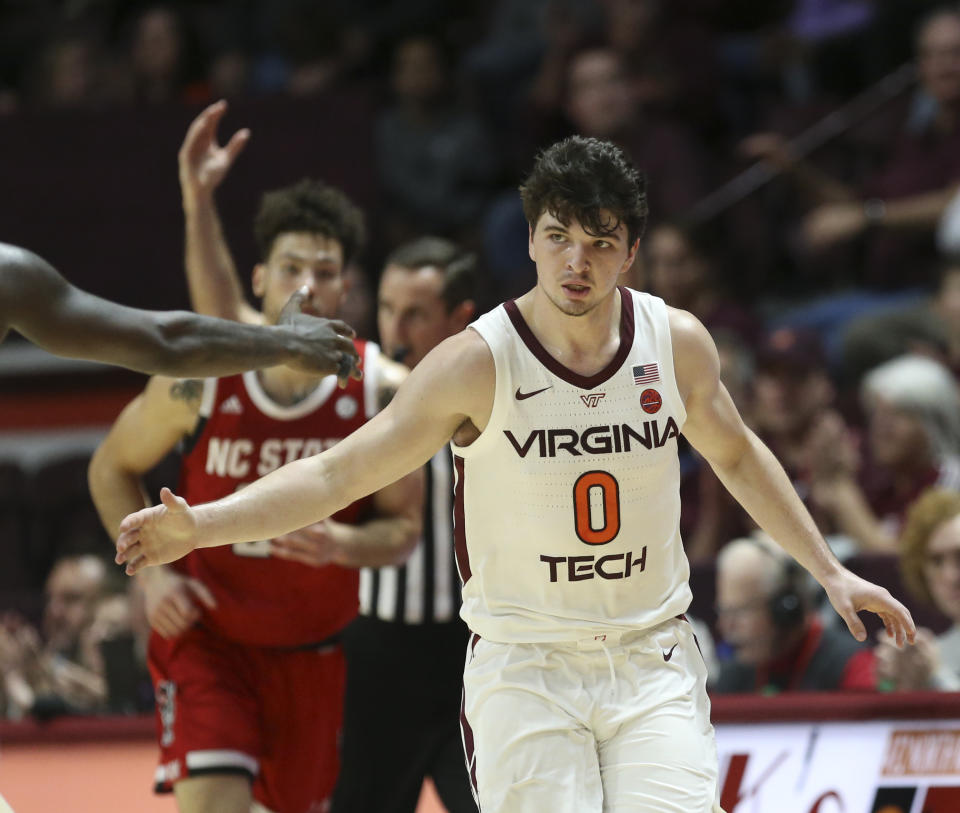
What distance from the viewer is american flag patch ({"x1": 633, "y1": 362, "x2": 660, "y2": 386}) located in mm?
3721

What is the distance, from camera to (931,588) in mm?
5406

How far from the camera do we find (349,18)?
36.1 ft

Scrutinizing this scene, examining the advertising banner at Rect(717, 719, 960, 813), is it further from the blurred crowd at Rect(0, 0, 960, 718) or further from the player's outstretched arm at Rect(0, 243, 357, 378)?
the player's outstretched arm at Rect(0, 243, 357, 378)

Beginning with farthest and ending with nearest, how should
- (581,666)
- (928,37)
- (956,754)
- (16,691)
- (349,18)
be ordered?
(349,18), (928,37), (16,691), (956,754), (581,666)

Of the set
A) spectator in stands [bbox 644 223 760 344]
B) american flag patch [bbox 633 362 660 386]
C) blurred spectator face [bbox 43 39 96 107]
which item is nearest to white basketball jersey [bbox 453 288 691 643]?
american flag patch [bbox 633 362 660 386]

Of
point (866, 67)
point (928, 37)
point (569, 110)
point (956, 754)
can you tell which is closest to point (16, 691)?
point (956, 754)

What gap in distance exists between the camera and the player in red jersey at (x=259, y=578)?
464 centimetres

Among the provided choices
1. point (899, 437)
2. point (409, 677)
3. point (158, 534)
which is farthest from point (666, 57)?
point (158, 534)

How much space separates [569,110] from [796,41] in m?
1.68

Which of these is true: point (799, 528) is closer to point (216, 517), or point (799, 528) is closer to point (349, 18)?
point (216, 517)

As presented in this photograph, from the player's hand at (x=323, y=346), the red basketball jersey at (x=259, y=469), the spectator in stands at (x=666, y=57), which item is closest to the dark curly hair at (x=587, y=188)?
the player's hand at (x=323, y=346)

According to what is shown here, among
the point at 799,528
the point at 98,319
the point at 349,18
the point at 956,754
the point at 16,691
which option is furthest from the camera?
the point at 349,18

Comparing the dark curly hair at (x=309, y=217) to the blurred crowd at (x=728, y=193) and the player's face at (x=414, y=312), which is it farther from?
the blurred crowd at (x=728, y=193)

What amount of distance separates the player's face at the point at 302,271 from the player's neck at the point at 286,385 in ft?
0.65
